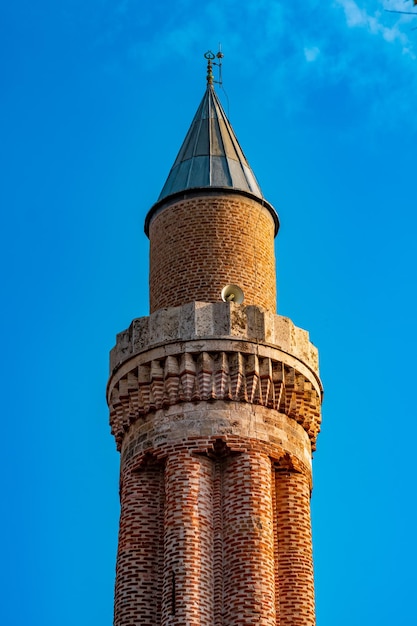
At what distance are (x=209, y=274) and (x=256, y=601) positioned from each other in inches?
299

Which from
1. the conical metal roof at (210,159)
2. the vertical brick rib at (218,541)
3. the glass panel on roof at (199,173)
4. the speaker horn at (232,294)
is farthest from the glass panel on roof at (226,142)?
the vertical brick rib at (218,541)

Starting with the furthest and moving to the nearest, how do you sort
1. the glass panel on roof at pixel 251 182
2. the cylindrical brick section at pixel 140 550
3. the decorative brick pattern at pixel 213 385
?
the glass panel on roof at pixel 251 182 < the decorative brick pattern at pixel 213 385 < the cylindrical brick section at pixel 140 550

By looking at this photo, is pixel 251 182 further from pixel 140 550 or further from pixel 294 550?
pixel 140 550

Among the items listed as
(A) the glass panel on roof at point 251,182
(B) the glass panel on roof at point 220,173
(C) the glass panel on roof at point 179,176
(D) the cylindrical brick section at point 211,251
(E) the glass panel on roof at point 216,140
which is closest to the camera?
(D) the cylindrical brick section at point 211,251

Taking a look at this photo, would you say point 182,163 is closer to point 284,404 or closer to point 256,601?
point 284,404

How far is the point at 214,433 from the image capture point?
30.3 metres

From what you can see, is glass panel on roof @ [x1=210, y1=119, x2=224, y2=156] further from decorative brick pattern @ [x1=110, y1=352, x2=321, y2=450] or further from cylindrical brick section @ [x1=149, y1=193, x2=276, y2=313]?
decorative brick pattern @ [x1=110, y1=352, x2=321, y2=450]

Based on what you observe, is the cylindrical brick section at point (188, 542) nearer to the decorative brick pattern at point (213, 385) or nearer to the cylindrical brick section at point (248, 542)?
the cylindrical brick section at point (248, 542)

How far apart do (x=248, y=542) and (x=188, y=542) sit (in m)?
1.16

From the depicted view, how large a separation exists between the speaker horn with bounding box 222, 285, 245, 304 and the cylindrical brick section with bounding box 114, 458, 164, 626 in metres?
4.07

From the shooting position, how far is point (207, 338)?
31.0m

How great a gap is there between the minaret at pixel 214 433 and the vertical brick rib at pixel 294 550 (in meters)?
0.02

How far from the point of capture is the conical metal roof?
34.3 meters

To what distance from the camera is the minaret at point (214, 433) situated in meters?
29.1
